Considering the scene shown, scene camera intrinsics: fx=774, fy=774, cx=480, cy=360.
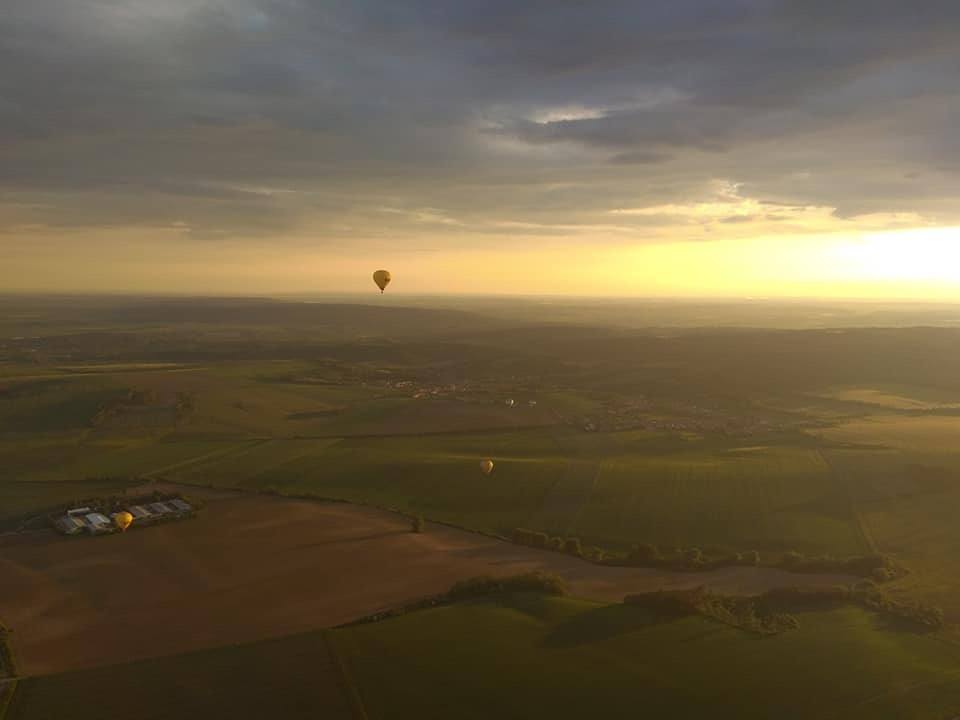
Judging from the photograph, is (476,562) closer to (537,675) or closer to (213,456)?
(537,675)

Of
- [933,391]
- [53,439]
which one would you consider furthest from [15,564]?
[933,391]

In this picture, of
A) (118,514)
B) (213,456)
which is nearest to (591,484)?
(118,514)

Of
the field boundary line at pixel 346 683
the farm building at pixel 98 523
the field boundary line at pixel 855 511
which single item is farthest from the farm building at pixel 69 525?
the field boundary line at pixel 855 511

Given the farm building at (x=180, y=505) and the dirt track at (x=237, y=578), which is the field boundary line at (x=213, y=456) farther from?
the dirt track at (x=237, y=578)

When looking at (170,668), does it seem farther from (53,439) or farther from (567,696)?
(53,439)

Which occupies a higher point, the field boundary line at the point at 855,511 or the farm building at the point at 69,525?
the field boundary line at the point at 855,511

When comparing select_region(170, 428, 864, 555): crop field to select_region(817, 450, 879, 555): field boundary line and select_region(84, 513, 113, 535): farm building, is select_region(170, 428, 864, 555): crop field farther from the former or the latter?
select_region(84, 513, 113, 535): farm building
